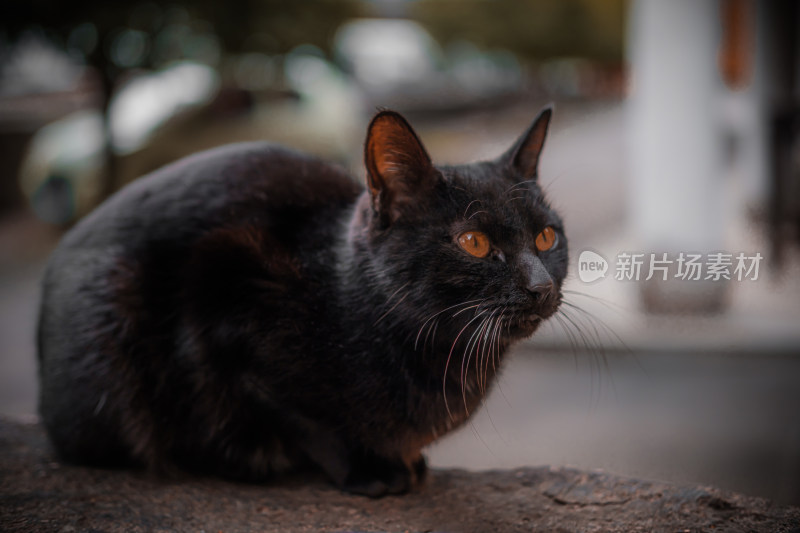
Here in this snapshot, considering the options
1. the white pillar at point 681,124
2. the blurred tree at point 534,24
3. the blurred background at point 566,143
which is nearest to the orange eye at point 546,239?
the blurred background at point 566,143

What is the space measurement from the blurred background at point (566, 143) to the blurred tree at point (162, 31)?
1 centimetres

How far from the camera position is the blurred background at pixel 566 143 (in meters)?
1.95

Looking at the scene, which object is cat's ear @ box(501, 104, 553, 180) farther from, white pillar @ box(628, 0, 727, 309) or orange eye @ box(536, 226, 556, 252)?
white pillar @ box(628, 0, 727, 309)

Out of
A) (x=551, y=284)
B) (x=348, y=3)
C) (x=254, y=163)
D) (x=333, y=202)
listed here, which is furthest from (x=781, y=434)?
(x=348, y=3)

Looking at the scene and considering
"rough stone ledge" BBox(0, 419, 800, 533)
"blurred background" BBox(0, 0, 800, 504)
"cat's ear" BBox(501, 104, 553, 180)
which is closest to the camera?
"rough stone ledge" BBox(0, 419, 800, 533)

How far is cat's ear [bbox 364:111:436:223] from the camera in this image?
1350mm

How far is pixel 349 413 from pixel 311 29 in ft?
14.4

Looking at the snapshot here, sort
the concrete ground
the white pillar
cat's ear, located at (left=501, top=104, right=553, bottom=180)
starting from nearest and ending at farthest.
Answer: cat's ear, located at (left=501, top=104, right=553, bottom=180) < the concrete ground < the white pillar

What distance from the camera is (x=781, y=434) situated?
184 cm

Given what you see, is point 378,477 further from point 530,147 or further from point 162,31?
point 162,31

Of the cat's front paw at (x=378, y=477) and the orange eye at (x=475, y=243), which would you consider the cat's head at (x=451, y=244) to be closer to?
the orange eye at (x=475, y=243)

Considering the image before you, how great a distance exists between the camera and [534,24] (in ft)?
19.2

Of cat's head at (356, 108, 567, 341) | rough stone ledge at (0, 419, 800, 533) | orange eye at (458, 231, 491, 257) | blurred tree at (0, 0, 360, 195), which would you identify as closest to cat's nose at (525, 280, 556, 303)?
cat's head at (356, 108, 567, 341)

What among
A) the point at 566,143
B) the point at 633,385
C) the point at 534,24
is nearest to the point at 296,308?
the point at 633,385
